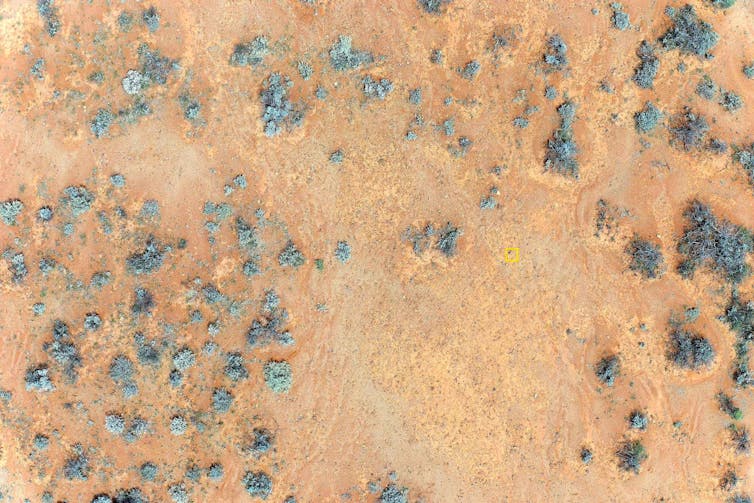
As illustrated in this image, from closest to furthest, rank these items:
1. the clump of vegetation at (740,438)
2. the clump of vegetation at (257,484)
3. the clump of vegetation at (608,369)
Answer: the clump of vegetation at (257,484) < the clump of vegetation at (608,369) < the clump of vegetation at (740,438)

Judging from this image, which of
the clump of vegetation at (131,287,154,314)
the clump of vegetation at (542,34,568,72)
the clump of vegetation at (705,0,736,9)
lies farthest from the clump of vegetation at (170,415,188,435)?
the clump of vegetation at (705,0,736,9)

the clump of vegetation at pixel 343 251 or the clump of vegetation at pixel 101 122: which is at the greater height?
the clump of vegetation at pixel 101 122

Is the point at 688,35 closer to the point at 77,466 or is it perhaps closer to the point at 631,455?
the point at 631,455

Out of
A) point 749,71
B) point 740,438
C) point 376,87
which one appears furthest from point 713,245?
point 376,87

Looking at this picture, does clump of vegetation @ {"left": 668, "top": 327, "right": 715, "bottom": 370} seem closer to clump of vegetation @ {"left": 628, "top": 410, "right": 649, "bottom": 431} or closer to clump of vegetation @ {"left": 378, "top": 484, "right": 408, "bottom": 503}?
clump of vegetation @ {"left": 628, "top": 410, "right": 649, "bottom": 431}

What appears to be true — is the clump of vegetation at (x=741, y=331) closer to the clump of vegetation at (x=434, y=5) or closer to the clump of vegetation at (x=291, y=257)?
the clump of vegetation at (x=434, y=5)

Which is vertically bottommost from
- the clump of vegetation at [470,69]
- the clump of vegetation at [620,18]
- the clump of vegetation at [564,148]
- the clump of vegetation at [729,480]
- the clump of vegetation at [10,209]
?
the clump of vegetation at [729,480]

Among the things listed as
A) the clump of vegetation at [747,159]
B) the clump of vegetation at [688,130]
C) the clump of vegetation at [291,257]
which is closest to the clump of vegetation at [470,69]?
the clump of vegetation at [688,130]
